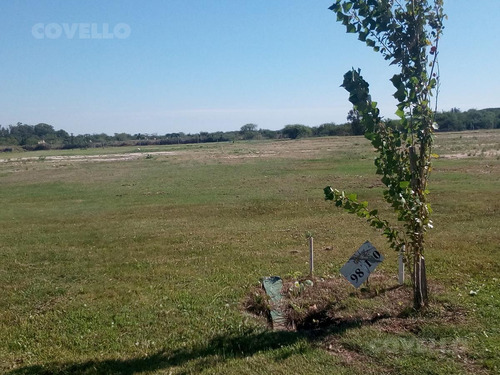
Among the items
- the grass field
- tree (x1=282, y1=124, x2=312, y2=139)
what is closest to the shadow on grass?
the grass field

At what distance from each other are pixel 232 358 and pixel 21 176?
111 ft

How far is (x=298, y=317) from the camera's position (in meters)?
6.35

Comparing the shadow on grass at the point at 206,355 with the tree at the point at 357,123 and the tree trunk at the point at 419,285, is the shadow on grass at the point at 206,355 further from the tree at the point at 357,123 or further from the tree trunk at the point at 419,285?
the tree at the point at 357,123

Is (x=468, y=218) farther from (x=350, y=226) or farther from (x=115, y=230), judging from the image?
(x=115, y=230)

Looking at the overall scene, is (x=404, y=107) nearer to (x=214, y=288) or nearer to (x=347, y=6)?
(x=347, y=6)

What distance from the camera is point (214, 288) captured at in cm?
788

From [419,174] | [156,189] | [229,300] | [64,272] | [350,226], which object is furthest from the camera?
[156,189]

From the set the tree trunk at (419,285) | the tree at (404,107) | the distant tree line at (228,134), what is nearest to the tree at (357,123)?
the tree at (404,107)

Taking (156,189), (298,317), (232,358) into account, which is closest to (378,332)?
(298,317)

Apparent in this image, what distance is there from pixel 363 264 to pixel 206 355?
2.68 meters

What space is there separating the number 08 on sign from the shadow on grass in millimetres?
1034

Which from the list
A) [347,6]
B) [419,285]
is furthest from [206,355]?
[347,6]

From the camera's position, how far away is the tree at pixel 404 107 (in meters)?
5.97

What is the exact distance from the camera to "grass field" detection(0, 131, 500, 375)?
5266 millimetres
